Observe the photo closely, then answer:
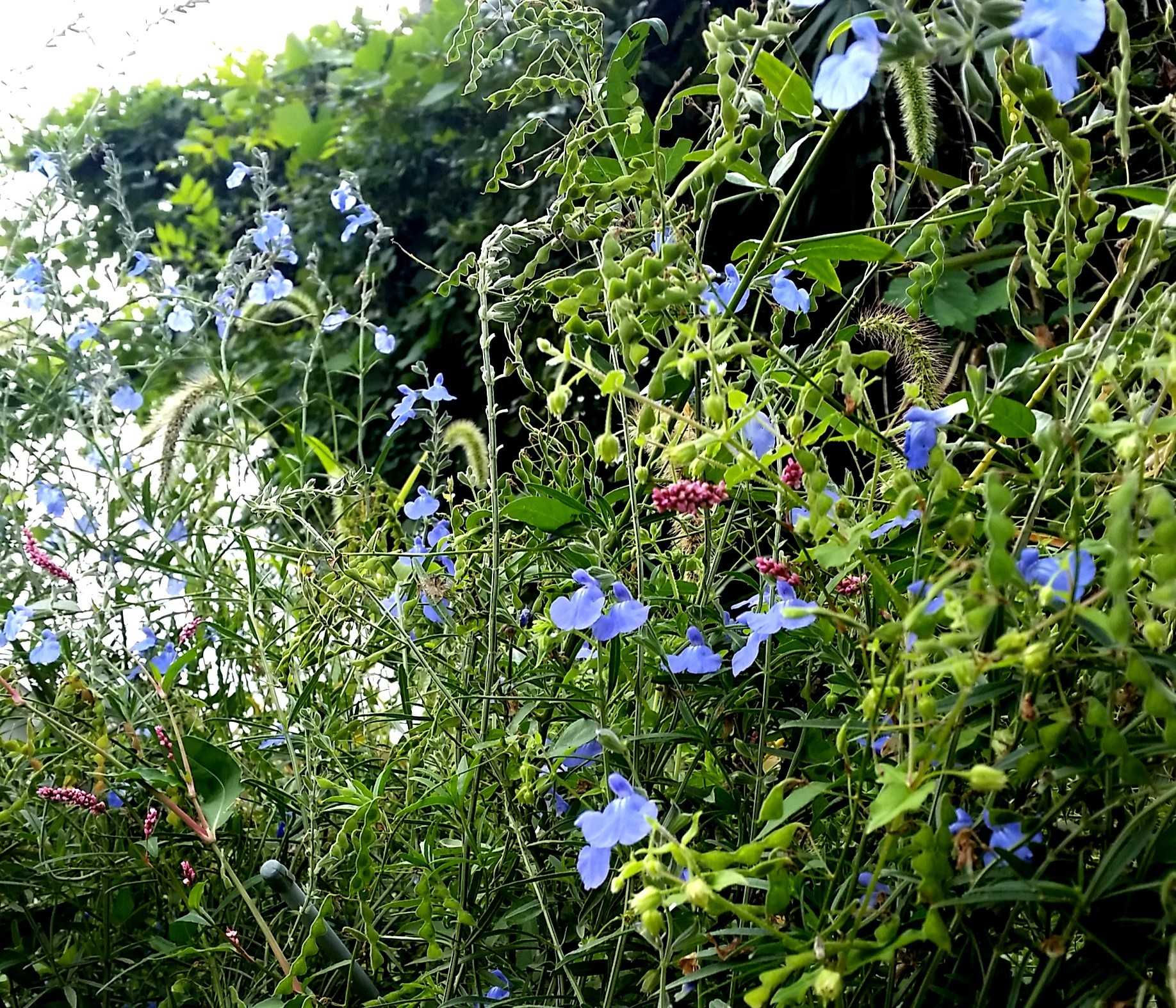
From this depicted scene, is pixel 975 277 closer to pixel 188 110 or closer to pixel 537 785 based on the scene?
pixel 537 785

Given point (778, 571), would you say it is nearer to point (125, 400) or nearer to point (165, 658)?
point (165, 658)

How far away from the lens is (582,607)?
1.81 feet

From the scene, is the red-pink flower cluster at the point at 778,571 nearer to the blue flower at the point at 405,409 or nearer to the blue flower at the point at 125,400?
the blue flower at the point at 405,409

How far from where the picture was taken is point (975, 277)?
1.63m

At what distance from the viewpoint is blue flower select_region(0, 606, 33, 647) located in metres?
0.89

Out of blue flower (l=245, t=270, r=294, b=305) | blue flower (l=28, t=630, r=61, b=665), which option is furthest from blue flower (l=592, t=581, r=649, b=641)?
blue flower (l=245, t=270, r=294, b=305)

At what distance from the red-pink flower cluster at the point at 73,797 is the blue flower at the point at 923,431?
73 centimetres

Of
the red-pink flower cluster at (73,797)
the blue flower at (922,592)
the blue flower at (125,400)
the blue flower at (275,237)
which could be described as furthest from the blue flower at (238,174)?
the blue flower at (922,592)

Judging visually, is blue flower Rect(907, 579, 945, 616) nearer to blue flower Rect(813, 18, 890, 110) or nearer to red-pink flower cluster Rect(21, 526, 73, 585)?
blue flower Rect(813, 18, 890, 110)

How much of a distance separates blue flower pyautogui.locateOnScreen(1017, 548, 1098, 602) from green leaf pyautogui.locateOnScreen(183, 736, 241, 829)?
55cm

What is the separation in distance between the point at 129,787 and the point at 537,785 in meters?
0.51

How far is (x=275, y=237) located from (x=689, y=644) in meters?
0.83

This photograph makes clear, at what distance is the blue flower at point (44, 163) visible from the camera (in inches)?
46.5

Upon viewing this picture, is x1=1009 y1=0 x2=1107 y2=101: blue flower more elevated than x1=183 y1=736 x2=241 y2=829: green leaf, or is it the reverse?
x1=1009 y1=0 x2=1107 y2=101: blue flower
